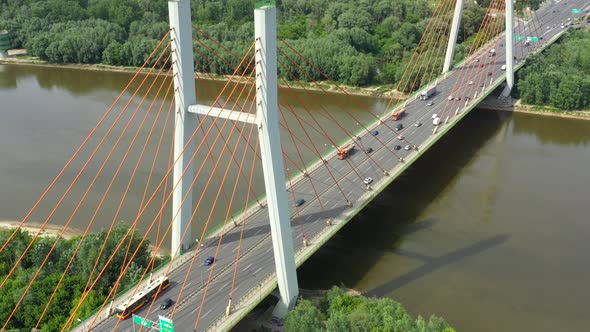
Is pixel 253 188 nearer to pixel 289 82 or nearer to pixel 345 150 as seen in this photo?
pixel 345 150

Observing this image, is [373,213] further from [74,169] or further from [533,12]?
[533,12]

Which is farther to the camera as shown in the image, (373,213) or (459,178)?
(459,178)

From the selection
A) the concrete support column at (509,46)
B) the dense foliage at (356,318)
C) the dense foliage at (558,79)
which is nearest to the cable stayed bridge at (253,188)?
the dense foliage at (356,318)

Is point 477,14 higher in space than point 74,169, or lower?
higher

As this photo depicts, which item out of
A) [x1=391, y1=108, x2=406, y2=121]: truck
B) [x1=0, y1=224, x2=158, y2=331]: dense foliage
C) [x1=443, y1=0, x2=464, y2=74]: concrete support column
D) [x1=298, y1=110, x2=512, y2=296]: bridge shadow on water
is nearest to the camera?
[x1=0, y1=224, x2=158, y2=331]: dense foliage

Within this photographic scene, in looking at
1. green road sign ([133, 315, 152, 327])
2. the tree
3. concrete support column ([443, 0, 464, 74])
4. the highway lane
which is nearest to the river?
the highway lane

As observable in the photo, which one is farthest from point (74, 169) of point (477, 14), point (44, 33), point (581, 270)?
point (477, 14)

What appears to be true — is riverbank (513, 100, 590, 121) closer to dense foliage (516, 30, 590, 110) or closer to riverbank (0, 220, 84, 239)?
dense foliage (516, 30, 590, 110)
